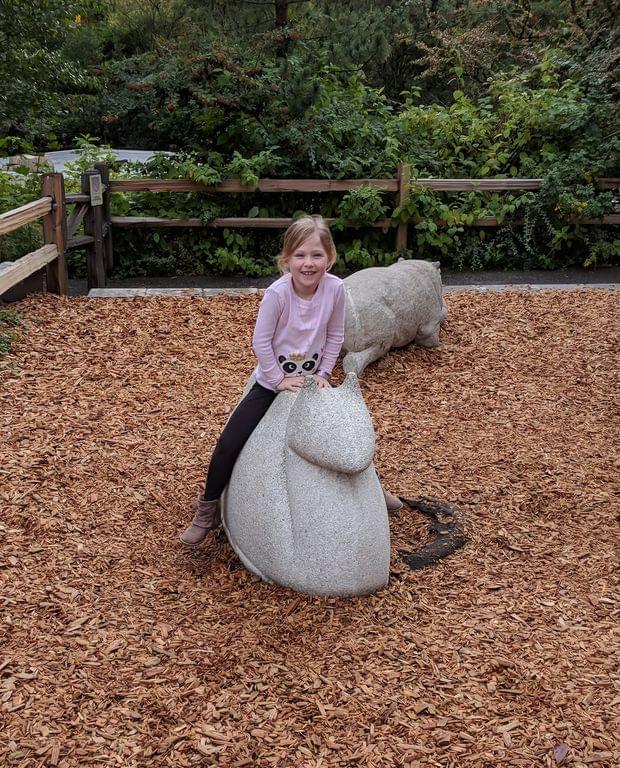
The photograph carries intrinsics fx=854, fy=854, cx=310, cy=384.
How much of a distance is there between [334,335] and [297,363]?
21cm

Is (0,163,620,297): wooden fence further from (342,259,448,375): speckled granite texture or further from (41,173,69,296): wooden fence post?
(342,259,448,375): speckled granite texture

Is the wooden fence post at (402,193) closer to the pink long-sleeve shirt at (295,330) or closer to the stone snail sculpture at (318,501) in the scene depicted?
the pink long-sleeve shirt at (295,330)

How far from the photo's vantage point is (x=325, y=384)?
3.62 metres

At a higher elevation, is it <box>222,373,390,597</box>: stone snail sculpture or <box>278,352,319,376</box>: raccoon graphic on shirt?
<box>278,352,319,376</box>: raccoon graphic on shirt

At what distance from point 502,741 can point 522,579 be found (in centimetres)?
107

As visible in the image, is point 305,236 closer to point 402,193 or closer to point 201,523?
point 201,523

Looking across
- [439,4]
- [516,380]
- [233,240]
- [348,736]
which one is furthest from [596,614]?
[439,4]

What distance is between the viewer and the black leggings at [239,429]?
373 cm

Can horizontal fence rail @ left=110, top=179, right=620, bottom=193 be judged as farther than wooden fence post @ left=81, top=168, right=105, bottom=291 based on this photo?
Yes

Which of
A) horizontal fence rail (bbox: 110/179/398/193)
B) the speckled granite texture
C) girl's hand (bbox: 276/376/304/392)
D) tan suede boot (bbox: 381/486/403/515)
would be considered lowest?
tan suede boot (bbox: 381/486/403/515)

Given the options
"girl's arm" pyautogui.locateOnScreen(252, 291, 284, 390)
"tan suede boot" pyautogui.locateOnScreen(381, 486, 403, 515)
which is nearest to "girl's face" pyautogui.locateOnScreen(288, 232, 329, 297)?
"girl's arm" pyautogui.locateOnScreen(252, 291, 284, 390)

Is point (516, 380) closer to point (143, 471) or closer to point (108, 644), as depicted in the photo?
point (143, 471)

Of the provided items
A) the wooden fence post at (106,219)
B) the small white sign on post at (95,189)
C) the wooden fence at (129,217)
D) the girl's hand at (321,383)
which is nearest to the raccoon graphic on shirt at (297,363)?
the girl's hand at (321,383)

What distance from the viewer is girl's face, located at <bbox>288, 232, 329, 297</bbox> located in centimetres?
361
